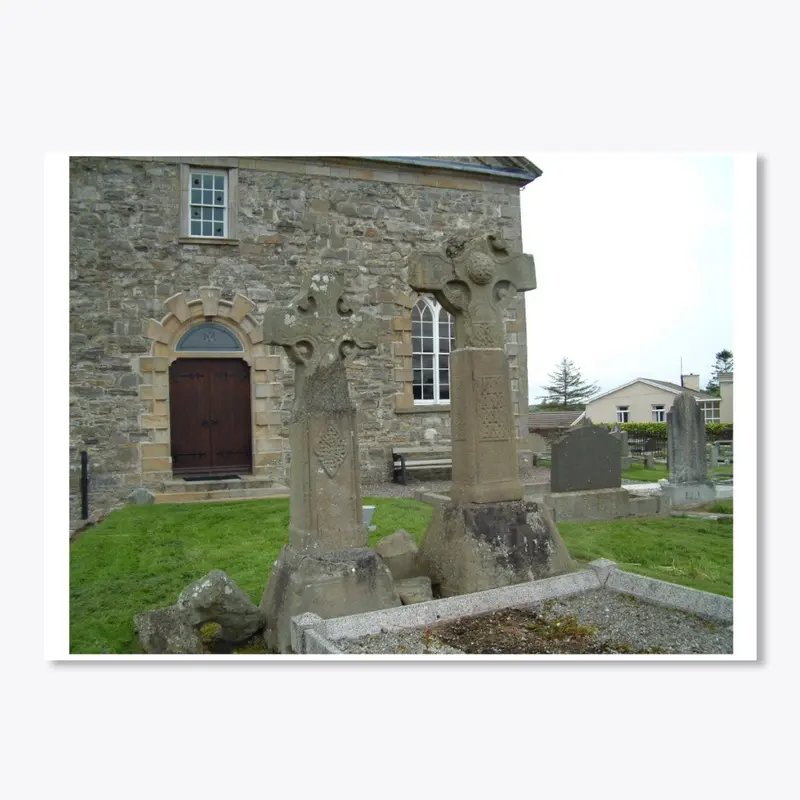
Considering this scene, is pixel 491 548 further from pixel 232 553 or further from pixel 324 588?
pixel 232 553

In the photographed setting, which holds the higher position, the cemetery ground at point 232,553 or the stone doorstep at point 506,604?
the stone doorstep at point 506,604

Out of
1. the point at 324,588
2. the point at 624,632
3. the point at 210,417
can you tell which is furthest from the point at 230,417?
the point at 624,632

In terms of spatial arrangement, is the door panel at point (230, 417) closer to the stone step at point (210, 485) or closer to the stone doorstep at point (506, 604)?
the stone step at point (210, 485)

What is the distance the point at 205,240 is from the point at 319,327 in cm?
748

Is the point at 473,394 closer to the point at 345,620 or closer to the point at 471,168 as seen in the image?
the point at 345,620

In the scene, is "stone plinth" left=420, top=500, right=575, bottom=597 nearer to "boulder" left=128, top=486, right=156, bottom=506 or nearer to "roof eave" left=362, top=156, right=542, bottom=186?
"boulder" left=128, top=486, right=156, bottom=506

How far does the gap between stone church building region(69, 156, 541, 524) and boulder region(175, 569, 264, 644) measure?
19.7ft

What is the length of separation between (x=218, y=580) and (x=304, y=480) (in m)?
0.81

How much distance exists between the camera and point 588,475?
9.27 m

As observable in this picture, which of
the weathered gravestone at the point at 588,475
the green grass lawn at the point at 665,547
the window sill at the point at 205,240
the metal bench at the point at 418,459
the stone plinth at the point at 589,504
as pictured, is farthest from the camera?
A: the metal bench at the point at 418,459

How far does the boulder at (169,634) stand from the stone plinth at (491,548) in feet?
5.76

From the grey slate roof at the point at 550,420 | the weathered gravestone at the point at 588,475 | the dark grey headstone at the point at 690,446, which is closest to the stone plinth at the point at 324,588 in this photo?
the weathered gravestone at the point at 588,475

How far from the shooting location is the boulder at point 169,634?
165 inches

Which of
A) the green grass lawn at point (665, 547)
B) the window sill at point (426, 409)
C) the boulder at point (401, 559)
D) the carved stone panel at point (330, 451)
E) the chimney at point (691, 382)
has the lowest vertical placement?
the green grass lawn at point (665, 547)
